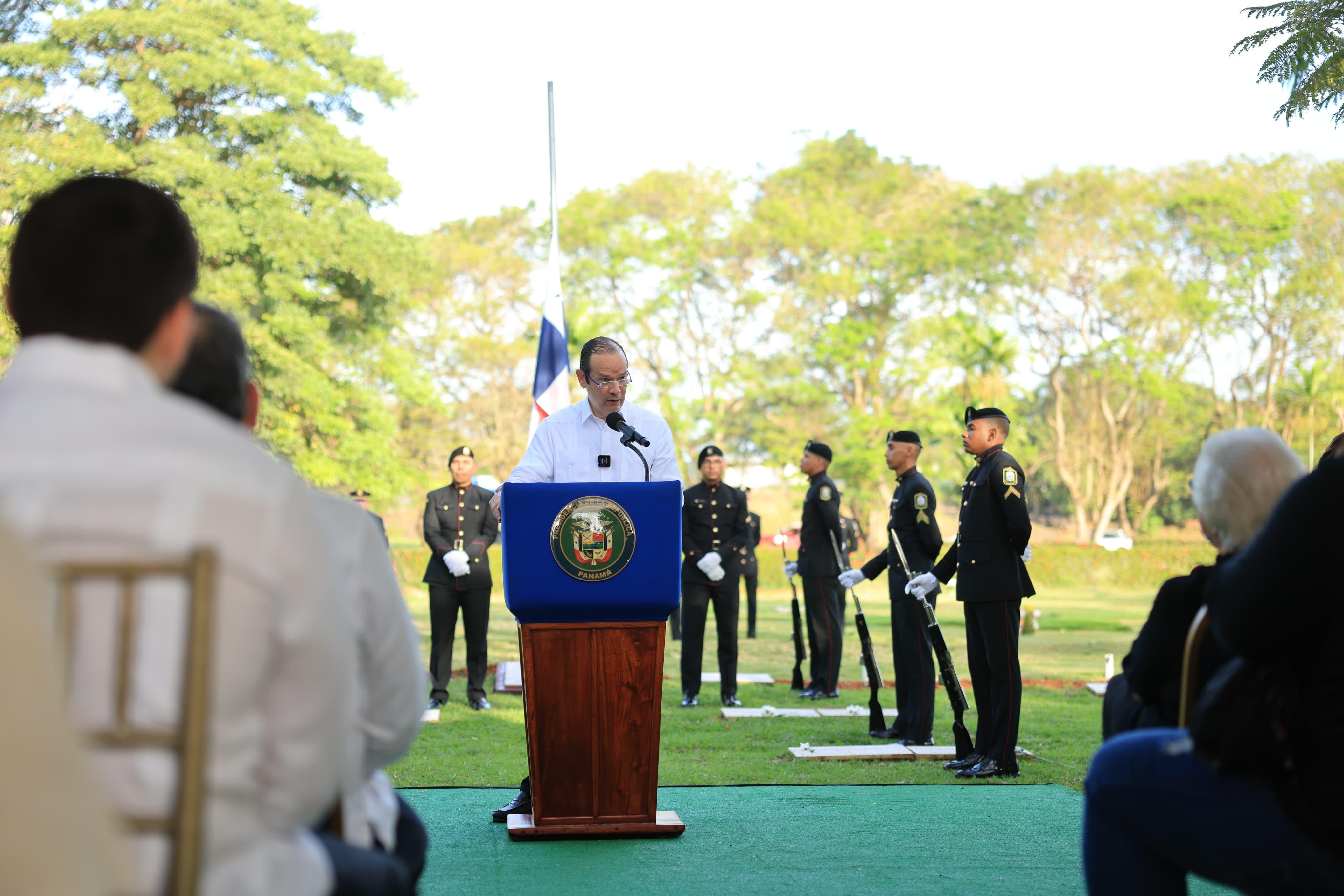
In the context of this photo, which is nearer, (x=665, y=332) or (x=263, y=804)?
(x=263, y=804)

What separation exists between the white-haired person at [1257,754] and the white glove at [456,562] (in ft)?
25.0

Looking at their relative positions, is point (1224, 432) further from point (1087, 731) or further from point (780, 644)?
point (780, 644)

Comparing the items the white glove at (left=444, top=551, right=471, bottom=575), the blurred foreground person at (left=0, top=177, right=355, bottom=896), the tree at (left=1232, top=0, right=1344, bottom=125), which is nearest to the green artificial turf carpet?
the blurred foreground person at (left=0, top=177, right=355, bottom=896)

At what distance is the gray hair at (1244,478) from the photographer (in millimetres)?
2252

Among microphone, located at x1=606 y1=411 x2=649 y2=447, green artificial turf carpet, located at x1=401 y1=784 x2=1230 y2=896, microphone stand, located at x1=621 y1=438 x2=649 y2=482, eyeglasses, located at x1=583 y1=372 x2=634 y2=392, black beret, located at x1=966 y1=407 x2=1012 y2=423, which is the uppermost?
black beret, located at x1=966 y1=407 x2=1012 y2=423

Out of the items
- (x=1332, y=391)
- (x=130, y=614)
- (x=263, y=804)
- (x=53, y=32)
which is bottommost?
(x=263, y=804)

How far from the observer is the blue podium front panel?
4121 mm

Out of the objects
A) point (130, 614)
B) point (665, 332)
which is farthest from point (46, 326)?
point (665, 332)

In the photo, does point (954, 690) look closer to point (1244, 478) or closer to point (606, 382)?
point (606, 382)

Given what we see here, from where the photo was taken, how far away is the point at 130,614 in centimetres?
136

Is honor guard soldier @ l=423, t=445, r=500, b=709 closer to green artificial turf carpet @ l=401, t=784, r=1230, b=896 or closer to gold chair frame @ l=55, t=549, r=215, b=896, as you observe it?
green artificial turf carpet @ l=401, t=784, r=1230, b=896

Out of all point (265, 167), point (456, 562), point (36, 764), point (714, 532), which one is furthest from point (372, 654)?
point (265, 167)

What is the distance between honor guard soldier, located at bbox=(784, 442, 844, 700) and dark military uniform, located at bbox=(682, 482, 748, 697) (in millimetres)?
538

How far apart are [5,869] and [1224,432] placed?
2.15 m
